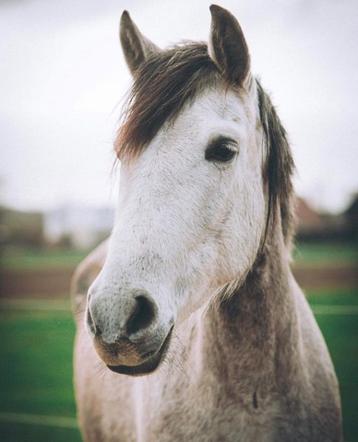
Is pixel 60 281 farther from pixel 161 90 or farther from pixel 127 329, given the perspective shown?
pixel 127 329

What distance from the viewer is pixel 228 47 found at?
3.81ft

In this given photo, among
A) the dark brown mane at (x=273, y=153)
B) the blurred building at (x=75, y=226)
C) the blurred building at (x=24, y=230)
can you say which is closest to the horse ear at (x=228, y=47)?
the dark brown mane at (x=273, y=153)

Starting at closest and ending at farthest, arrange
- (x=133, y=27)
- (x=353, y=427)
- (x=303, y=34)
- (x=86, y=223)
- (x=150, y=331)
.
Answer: (x=150, y=331) → (x=133, y=27) → (x=303, y=34) → (x=353, y=427) → (x=86, y=223)

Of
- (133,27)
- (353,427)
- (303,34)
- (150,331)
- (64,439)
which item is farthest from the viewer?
(64,439)

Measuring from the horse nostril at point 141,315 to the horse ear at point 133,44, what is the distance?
707 mm

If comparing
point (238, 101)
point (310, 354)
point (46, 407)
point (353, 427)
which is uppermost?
point (238, 101)

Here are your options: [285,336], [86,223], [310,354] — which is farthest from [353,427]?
[86,223]

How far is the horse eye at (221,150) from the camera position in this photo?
1.10m

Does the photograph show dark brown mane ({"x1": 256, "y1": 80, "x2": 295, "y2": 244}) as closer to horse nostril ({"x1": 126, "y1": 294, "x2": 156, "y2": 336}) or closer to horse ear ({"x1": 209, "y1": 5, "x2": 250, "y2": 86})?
horse ear ({"x1": 209, "y1": 5, "x2": 250, "y2": 86})

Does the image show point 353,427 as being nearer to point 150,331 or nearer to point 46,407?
point 150,331

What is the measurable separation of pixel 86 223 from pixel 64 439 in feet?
58.1

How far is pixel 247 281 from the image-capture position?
1.25m

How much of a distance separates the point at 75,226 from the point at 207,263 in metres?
20.6

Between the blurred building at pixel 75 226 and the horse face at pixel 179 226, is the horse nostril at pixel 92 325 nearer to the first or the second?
the horse face at pixel 179 226
